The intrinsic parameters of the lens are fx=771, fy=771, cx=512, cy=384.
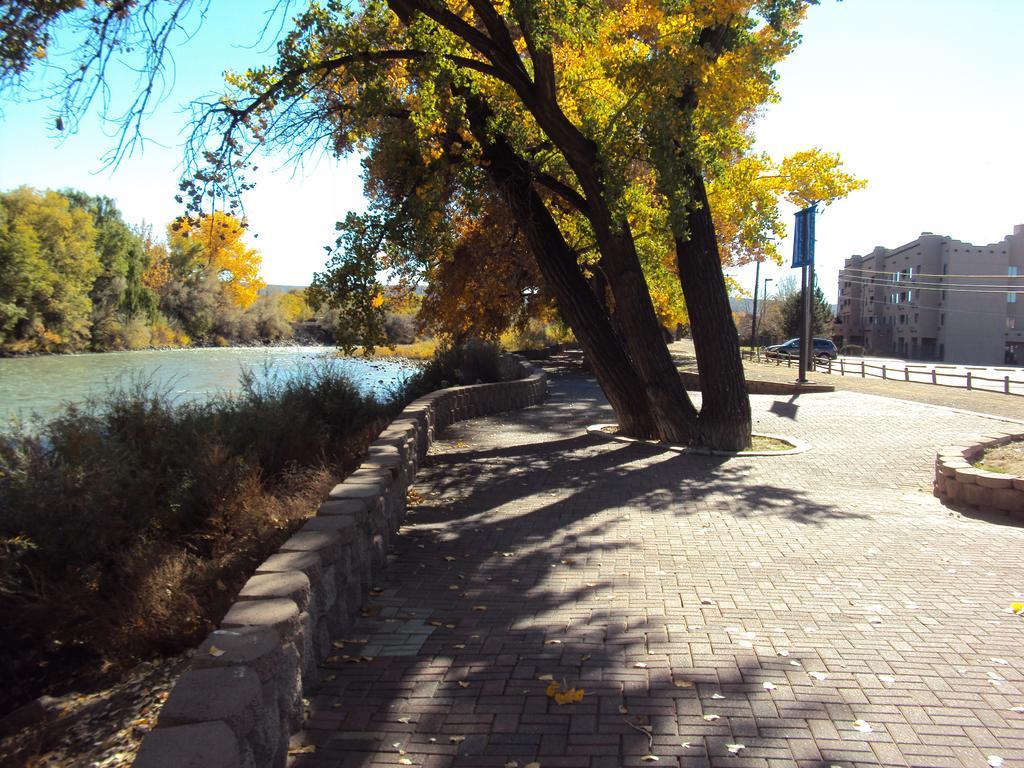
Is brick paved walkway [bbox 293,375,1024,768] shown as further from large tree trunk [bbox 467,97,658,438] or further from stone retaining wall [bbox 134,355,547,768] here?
large tree trunk [bbox 467,97,658,438]

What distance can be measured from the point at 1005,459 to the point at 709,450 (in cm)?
360

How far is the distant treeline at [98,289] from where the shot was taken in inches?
1447

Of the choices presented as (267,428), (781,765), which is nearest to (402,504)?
(267,428)

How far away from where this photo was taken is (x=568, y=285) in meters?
11.9

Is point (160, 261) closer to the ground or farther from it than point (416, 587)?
farther from it

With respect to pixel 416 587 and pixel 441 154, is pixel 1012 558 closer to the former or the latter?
pixel 416 587

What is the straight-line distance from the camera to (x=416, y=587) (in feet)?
17.2

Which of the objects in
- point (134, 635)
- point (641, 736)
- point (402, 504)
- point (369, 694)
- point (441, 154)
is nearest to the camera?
point (641, 736)

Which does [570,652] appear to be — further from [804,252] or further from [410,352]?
[410,352]

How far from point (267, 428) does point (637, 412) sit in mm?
5639

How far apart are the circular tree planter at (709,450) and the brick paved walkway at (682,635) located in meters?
2.32

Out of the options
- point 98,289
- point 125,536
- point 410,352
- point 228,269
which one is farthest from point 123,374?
point 228,269

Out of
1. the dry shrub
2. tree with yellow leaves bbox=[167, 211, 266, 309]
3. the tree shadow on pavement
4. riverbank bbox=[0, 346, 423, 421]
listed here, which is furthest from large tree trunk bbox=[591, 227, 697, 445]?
tree with yellow leaves bbox=[167, 211, 266, 309]

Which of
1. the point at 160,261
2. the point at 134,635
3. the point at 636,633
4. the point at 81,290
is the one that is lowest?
the point at 134,635
